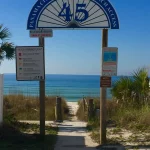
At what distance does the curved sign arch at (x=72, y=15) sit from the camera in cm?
880

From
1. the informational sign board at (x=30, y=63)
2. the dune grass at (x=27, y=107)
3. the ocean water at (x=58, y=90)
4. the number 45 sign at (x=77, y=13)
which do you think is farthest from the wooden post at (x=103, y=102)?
the ocean water at (x=58, y=90)

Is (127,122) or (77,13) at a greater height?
(77,13)

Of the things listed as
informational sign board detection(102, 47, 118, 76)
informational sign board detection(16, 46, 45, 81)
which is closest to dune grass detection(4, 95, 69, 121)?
informational sign board detection(16, 46, 45, 81)

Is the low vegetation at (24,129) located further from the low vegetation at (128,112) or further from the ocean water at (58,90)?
the ocean water at (58,90)

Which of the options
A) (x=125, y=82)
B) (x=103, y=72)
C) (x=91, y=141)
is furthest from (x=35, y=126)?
(x=125, y=82)

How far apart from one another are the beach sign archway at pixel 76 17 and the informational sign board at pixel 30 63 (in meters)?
0.22

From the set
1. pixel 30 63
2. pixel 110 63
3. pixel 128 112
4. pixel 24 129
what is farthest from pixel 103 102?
pixel 128 112

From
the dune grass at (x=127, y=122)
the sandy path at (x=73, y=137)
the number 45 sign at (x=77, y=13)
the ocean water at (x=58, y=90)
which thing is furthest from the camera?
the ocean water at (x=58, y=90)

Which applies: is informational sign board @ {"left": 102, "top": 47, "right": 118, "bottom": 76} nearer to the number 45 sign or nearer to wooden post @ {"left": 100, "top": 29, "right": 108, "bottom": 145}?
wooden post @ {"left": 100, "top": 29, "right": 108, "bottom": 145}

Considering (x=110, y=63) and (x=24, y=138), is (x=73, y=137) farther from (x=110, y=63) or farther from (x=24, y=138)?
(x=110, y=63)

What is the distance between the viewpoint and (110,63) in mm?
8820

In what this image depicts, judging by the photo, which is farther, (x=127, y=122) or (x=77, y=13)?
(x=127, y=122)

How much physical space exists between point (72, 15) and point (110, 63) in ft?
5.21

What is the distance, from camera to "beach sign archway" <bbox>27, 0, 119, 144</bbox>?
880 centimetres
